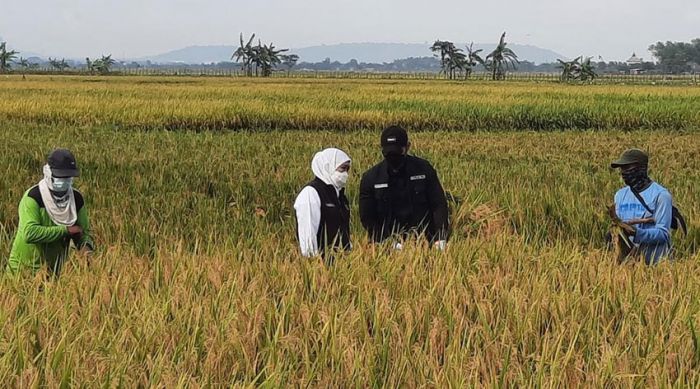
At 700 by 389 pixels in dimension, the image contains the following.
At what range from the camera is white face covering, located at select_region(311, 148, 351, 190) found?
4.03 meters

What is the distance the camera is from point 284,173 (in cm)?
902

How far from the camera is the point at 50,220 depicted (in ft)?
13.3

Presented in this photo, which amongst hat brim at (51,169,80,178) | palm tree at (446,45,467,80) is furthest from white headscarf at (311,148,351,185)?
palm tree at (446,45,467,80)

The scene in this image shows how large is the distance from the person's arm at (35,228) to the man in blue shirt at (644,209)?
3.41m

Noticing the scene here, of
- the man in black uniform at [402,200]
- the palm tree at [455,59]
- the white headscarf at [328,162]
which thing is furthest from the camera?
the palm tree at [455,59]

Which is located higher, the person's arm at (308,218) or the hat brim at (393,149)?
the hat brim at (393,149)

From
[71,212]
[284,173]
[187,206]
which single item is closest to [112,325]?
[71,212]

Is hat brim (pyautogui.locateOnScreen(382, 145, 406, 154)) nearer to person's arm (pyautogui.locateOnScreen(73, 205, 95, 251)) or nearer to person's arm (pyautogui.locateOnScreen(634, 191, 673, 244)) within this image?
person's arm (pyautogui.locateOnScreen(634, 191, 673, 244))

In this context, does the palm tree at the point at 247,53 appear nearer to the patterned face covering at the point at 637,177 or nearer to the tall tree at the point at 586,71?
the tall tree at the point at 586,71

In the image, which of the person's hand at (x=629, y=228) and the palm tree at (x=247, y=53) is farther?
the palm tree at (x=247, y=53)

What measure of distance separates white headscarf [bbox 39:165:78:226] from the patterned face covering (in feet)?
11.2

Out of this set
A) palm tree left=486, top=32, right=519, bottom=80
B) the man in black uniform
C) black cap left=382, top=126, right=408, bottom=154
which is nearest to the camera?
black cap left=382, top=126, right=408, bottom=154

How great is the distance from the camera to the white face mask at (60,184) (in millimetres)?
3947

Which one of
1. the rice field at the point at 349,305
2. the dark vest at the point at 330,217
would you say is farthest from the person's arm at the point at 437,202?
the dark vest at the point at 330,217
